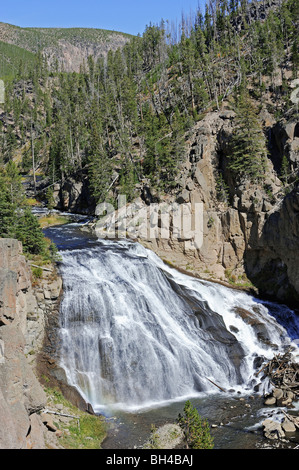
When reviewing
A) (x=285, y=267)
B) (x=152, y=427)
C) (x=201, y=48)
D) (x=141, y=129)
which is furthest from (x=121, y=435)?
(x=201, y=48)

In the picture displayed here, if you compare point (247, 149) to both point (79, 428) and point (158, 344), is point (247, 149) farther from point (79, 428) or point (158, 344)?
point (79, 428)

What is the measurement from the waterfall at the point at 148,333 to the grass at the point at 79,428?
1601 mm

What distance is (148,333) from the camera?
78.3 feet

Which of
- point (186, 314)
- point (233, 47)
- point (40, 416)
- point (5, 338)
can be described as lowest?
point (40, 416)

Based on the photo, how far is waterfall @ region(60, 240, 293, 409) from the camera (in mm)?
21250

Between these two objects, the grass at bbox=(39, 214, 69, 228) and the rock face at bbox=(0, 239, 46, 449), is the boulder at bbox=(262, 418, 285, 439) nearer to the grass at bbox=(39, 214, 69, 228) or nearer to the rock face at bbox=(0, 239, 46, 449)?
the rock face at bbox=(0, 239, 46, 449)

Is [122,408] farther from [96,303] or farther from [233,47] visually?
[233,47]

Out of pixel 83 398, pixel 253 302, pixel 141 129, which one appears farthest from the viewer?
pixel 141 129

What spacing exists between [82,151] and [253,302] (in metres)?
47.5

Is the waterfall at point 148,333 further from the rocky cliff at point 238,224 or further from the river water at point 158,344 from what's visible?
the rocky cliff at point 238,224

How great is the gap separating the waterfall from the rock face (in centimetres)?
501

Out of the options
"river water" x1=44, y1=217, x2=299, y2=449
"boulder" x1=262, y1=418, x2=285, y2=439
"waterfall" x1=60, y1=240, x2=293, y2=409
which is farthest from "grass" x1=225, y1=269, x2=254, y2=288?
"boulder" x1=262, y1=418, x2=285, y2=439

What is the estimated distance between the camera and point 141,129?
54500mm

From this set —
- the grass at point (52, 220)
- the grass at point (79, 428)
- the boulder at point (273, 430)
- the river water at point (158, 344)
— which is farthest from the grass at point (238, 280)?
the grass at point (52, 220)
